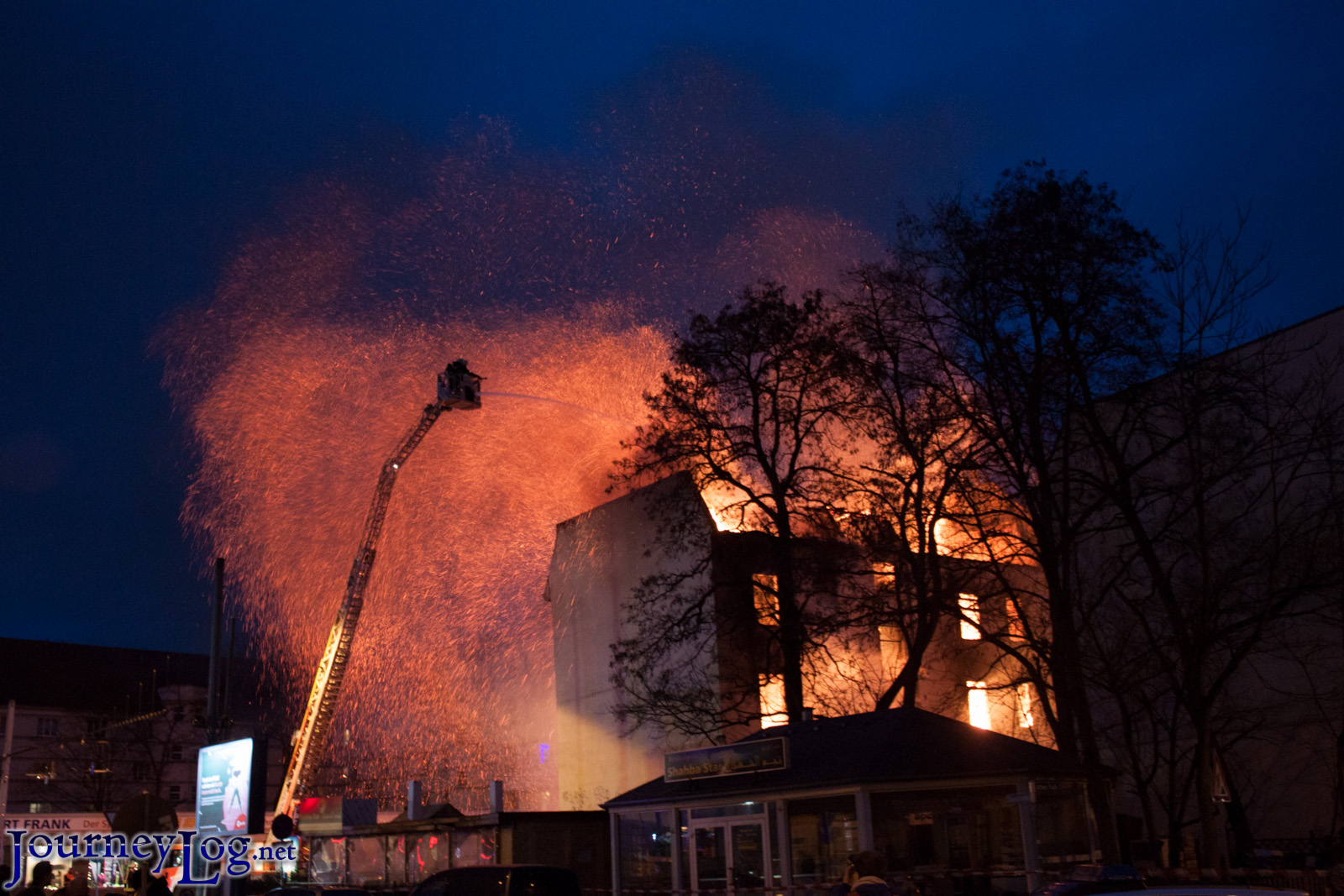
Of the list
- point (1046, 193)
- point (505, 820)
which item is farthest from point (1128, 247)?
point (505, 820)

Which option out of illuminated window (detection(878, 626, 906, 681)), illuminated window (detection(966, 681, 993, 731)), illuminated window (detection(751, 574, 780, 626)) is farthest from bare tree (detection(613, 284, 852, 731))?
illuminated window (detection(966, 681, 993, 731))

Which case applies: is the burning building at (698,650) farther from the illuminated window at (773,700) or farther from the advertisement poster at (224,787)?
the advertisement poster at (224,787)

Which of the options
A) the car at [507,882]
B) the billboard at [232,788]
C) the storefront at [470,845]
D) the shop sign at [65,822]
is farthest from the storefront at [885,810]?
the shop sign at [65,822]

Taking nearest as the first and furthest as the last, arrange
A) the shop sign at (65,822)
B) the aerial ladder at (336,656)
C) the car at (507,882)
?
the car at (507,882) → the shop sign at (65,822) → the aerial ladder at (336,656)

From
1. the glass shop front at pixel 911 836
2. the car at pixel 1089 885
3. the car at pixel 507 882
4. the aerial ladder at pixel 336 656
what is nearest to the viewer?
the car at pixel 1089 885

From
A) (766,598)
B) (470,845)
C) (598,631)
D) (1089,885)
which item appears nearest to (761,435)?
(766,598)

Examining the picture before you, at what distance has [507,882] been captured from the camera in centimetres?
1723

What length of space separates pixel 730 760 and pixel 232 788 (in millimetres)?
8699

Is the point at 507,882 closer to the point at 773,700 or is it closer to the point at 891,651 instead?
the point at 773,700

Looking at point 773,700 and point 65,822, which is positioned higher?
point 773,700

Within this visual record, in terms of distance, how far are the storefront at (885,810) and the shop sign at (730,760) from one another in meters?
0.02

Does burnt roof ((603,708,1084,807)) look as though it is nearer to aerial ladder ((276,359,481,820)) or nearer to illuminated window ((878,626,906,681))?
illuminated window ((878,626,906,681))

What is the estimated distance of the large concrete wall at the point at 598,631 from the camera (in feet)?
117

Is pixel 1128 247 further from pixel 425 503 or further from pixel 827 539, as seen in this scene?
pixel 425 503
